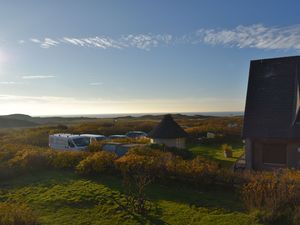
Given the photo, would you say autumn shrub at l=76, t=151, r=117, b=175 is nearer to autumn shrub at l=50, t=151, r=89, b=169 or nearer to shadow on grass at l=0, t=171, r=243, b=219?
shadow on grass at l=0, t=171, r=243, b=219

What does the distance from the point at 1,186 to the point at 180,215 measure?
450 inches

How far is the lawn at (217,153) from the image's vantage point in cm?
2657

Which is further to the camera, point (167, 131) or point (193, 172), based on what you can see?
point (167, 131)

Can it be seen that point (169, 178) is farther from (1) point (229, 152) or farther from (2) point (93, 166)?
(1) point (229, 152)

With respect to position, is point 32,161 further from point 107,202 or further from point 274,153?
point 274,153

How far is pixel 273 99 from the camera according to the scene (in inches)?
827

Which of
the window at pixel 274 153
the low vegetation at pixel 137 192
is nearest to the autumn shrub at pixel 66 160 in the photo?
the low vegetation at pixel 137 192

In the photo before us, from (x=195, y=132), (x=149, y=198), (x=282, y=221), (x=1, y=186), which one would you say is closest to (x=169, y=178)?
(x=149, y=198)

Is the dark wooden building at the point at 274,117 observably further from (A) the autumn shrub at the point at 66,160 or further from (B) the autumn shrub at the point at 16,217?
(B) the autumn shrub at the point at 16,217

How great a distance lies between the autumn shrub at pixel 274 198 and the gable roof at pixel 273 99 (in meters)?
6.36

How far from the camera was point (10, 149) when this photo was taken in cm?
2623

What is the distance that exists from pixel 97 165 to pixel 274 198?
10.7 m

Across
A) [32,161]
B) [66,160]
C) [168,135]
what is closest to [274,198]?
[66,160]

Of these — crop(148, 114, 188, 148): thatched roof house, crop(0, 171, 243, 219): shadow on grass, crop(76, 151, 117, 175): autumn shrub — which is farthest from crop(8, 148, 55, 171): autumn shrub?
crop(148, 114, 188, 148): thatched roof house
